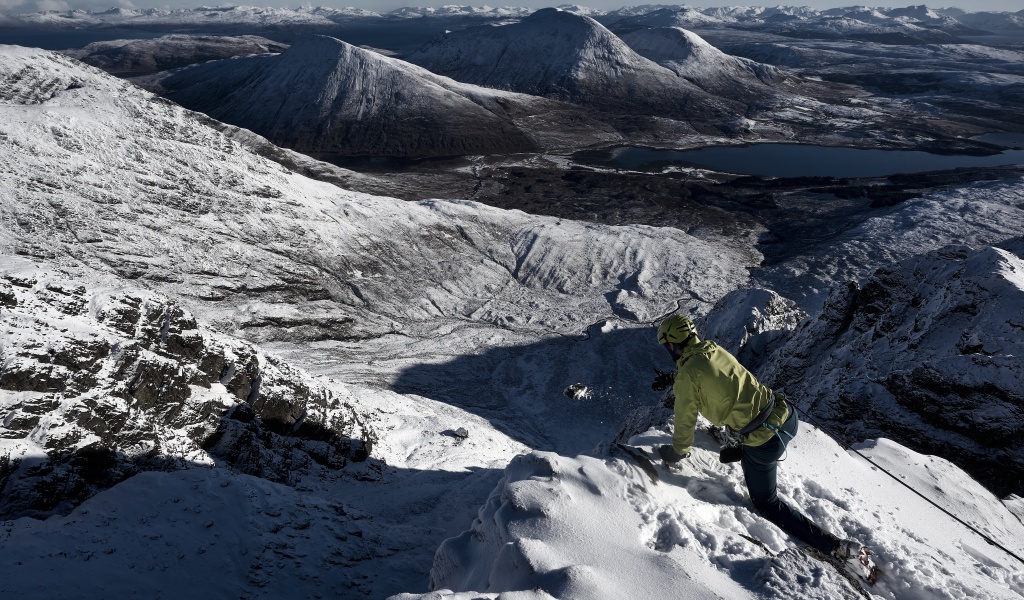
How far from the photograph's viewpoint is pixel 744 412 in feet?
24.7

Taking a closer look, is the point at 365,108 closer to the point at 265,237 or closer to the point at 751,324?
the point at 265,237

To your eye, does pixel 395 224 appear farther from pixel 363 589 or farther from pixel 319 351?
pixel 363 589

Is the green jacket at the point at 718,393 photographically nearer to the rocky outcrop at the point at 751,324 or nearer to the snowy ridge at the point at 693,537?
the snowy ridge at the point at 693,537

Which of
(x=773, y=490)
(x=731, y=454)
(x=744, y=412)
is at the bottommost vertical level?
(x=773, y=490)

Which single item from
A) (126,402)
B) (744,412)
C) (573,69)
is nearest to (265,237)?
(126,402)

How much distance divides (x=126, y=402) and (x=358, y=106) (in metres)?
121

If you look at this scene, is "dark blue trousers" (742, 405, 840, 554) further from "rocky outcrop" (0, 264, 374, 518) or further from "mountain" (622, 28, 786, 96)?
"mountain" (622, 28, 786, 96)

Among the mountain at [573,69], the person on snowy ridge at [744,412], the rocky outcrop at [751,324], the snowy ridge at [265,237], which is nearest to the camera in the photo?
the person on snowy ridge at [744,412]

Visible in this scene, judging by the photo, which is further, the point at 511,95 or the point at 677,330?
the point at 511,95

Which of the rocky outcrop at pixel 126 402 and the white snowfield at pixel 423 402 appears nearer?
the white snowfield at pixel 423 402

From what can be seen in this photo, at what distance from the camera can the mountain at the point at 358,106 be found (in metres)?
116

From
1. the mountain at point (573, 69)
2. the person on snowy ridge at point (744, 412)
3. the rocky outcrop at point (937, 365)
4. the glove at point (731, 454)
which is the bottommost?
the rocky outcrop at point (937, 365)

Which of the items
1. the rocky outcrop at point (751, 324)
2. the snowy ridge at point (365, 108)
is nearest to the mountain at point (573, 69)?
the snowy ridge at point (365, 108)

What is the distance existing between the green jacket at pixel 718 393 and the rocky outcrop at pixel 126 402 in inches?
446
